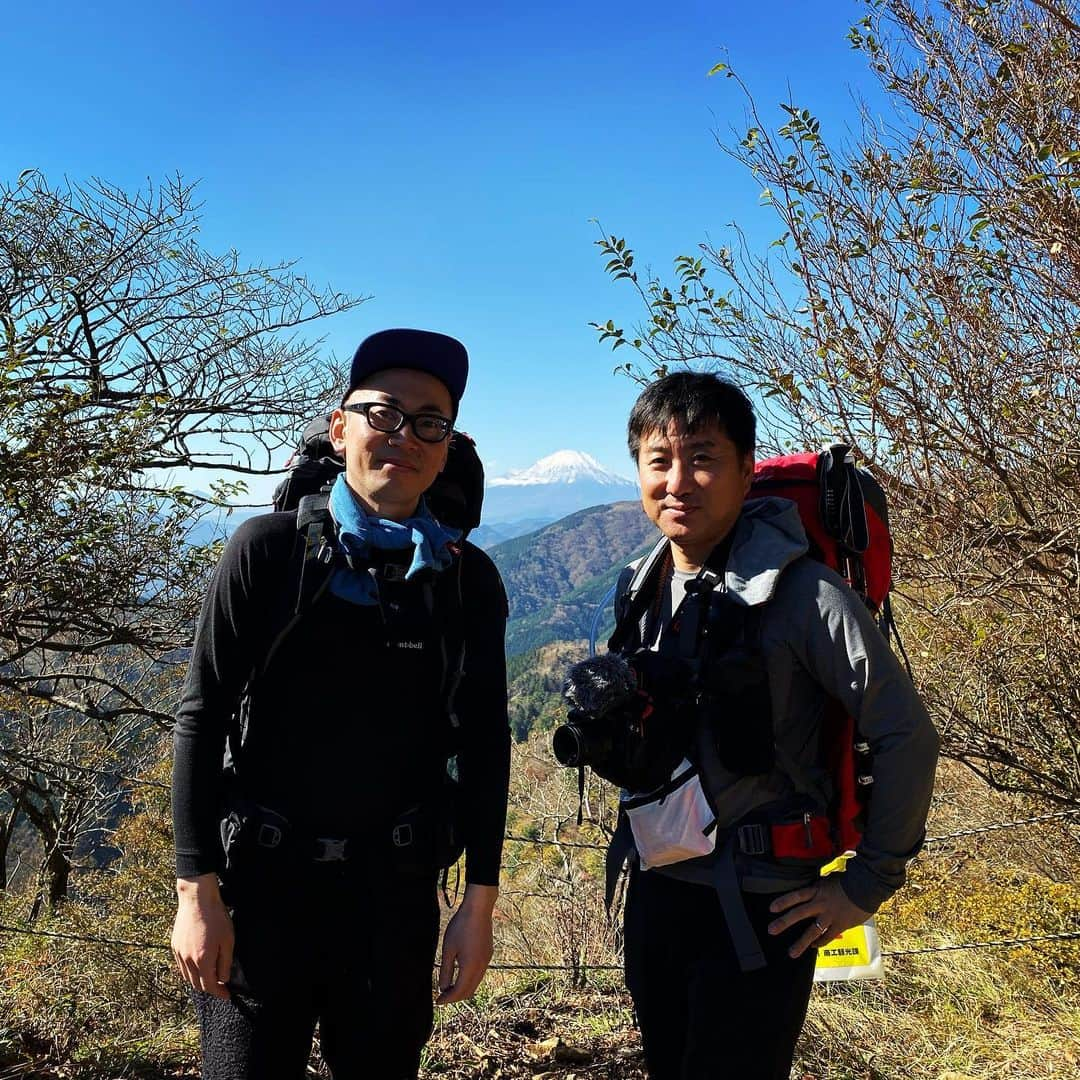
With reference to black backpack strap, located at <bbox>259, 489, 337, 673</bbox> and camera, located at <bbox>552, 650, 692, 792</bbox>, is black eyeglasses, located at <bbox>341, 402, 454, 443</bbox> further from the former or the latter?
camera, located at <bbox>552, 650, 692, 792</bbox>

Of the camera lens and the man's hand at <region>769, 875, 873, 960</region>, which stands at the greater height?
the camera lens

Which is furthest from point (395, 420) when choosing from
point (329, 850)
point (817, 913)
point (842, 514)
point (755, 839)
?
point (817, 913)

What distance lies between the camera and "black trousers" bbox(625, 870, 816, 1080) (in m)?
1.55

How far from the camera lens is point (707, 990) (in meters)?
1.58

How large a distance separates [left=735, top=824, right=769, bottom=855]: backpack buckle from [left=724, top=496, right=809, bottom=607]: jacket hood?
1.44 ft

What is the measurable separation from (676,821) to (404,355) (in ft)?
3.64

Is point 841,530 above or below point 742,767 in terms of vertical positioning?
above

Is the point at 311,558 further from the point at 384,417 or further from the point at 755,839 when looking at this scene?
the point at 755,839

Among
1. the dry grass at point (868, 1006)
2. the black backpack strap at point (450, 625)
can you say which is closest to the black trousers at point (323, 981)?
the black backpack strap at point (450, 625)

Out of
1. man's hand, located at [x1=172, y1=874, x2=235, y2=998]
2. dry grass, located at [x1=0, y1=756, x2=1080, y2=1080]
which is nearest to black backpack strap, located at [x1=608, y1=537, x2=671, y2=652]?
man's hand, located at [x1=172, y1=874, x2=235, y2=998]

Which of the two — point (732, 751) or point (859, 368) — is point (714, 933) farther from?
point (859, 368)

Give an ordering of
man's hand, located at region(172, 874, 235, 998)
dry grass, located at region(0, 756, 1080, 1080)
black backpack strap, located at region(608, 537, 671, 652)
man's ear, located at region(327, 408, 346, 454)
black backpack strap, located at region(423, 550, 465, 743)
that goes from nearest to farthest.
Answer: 1. man's hand, located at region(172, 874, 235, 998)
2. black backpack strap, located at region(423, 550, 465, 743)
3. man's ear, located at region(327, 408, 346, 454)
4. black backpack strap, located at region(608, 537, 671, 652)
5. dry grass, located at region(0, 756, 1080, 1080)

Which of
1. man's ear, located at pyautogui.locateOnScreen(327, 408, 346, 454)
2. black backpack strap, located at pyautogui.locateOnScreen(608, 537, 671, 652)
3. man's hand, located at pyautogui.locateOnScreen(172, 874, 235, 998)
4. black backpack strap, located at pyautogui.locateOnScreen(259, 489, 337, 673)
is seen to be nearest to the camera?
man's hand, located at pyautogui.locateOnScreen(172, 874, 235, 998)

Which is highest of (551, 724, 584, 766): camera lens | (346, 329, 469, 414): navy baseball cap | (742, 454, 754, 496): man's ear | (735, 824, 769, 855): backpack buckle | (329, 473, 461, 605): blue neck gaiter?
(346, 329, 469, 414): navy baseball cap
